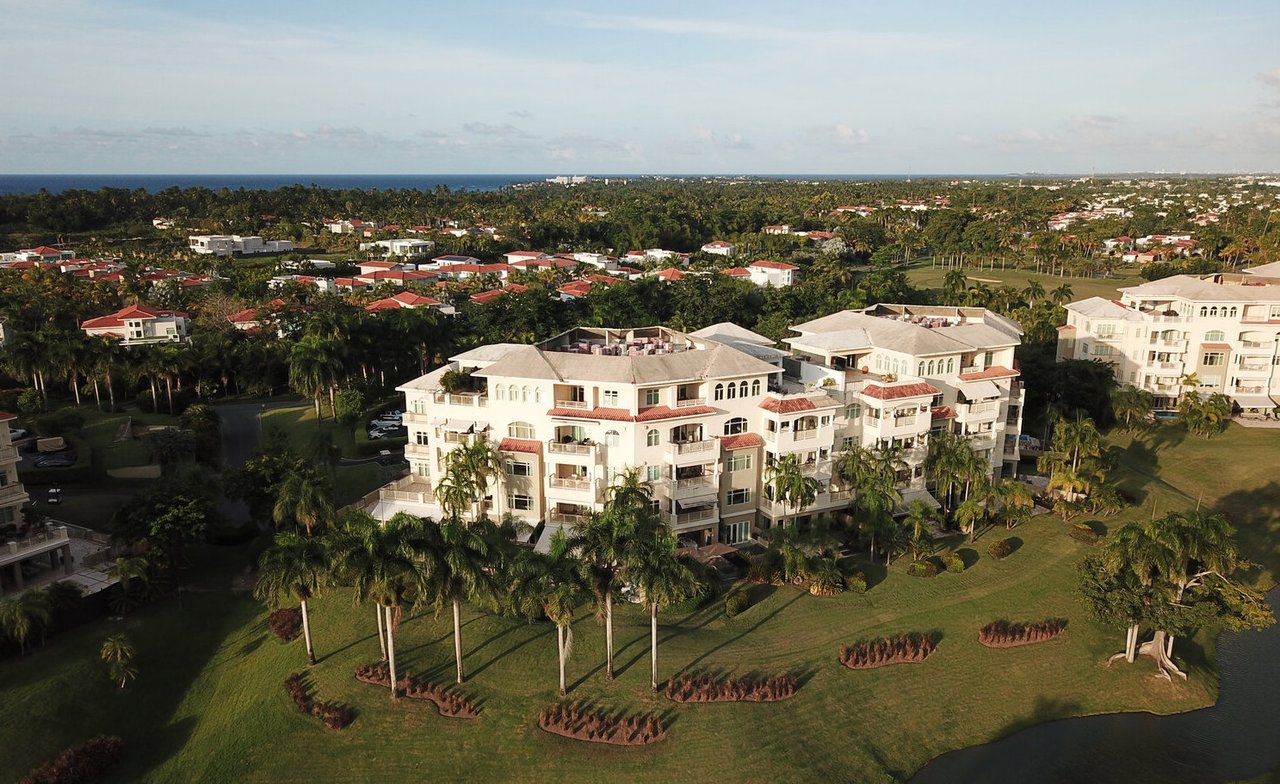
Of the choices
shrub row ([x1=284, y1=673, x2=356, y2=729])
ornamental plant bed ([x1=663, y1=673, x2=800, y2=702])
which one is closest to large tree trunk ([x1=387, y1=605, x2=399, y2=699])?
shrub row ([x1=284, y1=673, x2=356, y2=729])

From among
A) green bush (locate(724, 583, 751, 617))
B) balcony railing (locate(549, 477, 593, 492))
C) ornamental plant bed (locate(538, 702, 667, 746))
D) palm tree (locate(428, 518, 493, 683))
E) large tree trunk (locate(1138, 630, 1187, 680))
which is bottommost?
large tree trunk (locate(1138, 630, 1187, 680))

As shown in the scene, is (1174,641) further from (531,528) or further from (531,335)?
(531,335)

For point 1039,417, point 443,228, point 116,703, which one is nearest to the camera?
point 116,703

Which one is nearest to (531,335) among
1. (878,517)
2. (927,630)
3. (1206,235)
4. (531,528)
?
(531,528)

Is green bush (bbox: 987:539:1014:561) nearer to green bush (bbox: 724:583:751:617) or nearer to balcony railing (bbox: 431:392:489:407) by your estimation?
green bush (bbox: 724:583:751:617)

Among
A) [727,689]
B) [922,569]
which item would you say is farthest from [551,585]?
[922,569]

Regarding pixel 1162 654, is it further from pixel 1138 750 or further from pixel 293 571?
pixel 293 571
